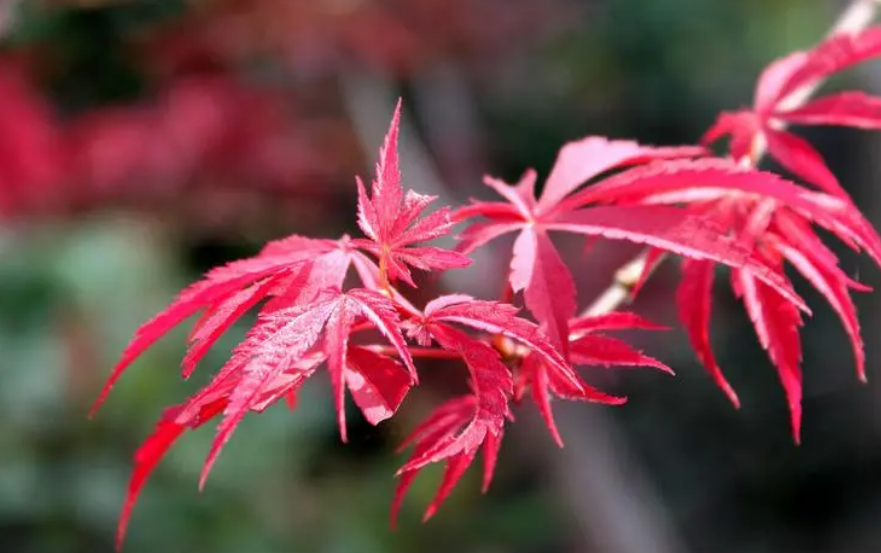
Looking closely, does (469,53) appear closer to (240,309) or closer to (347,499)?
(347,499)

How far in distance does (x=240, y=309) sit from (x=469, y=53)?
8.52ft

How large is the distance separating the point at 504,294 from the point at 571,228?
10 centimetres

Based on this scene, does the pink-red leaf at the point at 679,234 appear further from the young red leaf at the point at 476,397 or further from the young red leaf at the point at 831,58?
the young red leaf at the point at 831,58

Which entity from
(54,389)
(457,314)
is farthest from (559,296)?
(54,389)

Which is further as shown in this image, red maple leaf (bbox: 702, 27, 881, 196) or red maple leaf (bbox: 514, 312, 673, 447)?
red maple leaf (bbox: 702, 27, 881, 196)

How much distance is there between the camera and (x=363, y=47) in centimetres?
243

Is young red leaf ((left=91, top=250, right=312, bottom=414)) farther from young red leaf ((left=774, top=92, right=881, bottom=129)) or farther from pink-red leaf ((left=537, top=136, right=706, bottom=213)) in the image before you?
young red leaf ((left=774, top=92, right=881, bottom=129))

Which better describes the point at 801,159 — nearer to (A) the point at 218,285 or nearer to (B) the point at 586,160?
(B) the point at 586,160

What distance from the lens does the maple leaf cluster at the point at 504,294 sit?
1.44 ft

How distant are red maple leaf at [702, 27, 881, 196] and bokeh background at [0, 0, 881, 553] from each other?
0.72 metres

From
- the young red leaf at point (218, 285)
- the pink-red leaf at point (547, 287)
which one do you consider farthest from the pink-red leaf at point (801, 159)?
the young red leaf at point (218, 285)

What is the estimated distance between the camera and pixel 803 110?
66cm

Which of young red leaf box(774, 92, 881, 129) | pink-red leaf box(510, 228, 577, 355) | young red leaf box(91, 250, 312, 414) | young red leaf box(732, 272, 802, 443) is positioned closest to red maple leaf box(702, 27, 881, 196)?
young red leaf box(774, 92, 881, 129)

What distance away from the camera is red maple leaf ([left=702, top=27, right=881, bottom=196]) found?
0.63 meters
